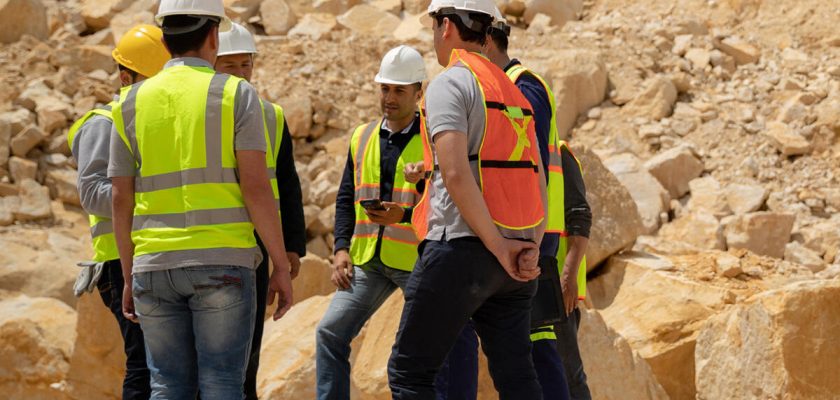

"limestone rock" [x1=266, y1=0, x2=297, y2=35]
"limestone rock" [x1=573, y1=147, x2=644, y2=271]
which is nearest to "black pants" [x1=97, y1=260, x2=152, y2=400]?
"limestone rock" [x1=573, y1=147, x2=644, y2=271]

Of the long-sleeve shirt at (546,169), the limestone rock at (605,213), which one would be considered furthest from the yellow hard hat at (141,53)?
the limestone rock at (605,213)

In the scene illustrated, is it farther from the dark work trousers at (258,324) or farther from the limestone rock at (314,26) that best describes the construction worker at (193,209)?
the limestone rock at (314,26)

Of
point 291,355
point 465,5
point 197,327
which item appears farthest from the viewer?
point 291,355

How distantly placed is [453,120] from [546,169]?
856mm

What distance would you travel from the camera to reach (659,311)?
6.79 meters

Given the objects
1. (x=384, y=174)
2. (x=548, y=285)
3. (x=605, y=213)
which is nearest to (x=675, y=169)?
(x=605, y=213)

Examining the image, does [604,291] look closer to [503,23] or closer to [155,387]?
[503,23]

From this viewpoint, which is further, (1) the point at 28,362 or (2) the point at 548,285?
(1) the point at 28,362

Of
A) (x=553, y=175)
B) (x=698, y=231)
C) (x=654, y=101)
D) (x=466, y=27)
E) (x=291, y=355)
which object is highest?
(x=466, y=27)

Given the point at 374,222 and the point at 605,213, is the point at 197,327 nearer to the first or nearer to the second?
the point at 374,222

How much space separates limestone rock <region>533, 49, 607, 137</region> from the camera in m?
12.5

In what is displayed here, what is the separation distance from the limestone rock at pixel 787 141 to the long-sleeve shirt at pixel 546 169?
733 cm

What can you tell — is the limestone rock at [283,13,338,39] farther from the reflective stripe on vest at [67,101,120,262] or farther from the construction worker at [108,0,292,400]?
the construction worker at [108,0,292,400]

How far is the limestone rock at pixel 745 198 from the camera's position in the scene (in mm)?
10695
